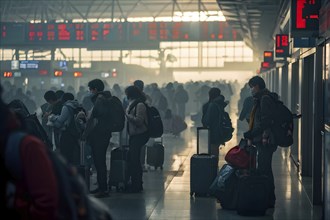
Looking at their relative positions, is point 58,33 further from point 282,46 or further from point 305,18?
point 305,18

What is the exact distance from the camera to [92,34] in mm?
41250

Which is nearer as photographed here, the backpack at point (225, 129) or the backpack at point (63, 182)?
the backpack at point (63, 182)

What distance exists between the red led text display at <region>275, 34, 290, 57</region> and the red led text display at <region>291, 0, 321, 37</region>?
29.0ft

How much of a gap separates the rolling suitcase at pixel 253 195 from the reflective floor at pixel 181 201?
0.12 m

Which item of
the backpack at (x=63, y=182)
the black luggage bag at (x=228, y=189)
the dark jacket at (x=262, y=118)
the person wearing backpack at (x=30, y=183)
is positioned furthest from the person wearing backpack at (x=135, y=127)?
the person wearing backpack at (x=30, y=183)

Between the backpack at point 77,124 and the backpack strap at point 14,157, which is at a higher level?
the backpack strap at point 14,157

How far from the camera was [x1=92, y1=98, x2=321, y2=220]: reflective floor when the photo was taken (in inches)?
430

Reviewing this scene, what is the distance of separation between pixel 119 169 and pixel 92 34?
28320 millimetres

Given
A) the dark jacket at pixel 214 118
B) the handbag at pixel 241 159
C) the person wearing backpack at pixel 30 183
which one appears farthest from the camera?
the dark jacket at pixel 214 118

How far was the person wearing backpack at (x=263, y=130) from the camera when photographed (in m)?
11.3

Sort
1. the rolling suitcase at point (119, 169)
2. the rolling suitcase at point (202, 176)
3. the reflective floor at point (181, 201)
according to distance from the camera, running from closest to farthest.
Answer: the reflective floor at point (181, 201), the rolling suitcase at point (202, 176), the rolling suitcase at point (119, 169)

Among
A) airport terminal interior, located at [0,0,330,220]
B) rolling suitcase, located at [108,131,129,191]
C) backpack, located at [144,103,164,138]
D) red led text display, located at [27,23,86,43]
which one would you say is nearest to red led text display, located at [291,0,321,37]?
airport terminal interior, located at [0,0,330,220]

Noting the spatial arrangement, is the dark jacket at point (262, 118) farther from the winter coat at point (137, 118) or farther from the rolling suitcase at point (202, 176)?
the winter coat at point (137, 118)

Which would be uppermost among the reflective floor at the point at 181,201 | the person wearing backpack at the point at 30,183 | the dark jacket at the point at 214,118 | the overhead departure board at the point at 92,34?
the overhead departure board at the point at 92,34
